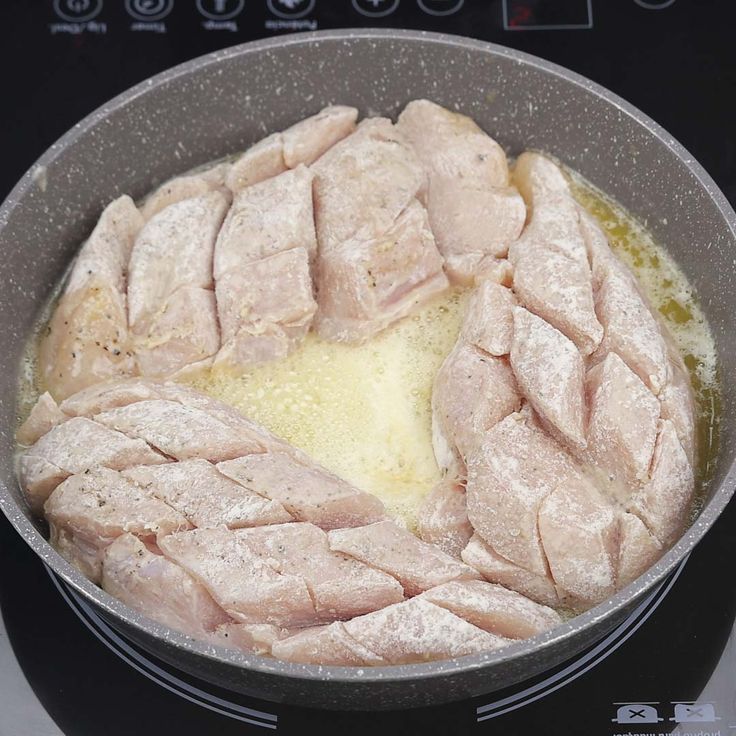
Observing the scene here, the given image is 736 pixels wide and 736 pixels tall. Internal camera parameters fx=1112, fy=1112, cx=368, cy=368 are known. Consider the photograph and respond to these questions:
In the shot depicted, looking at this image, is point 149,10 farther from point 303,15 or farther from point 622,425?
point 622,425

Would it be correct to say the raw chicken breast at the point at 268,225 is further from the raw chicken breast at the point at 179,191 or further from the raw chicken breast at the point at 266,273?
the raw chicken breast at the point at 179,191

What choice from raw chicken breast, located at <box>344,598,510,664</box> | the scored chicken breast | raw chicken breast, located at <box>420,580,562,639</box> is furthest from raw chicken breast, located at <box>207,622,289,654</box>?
raw chicken breast, located at <box>420,580,562,639</box>

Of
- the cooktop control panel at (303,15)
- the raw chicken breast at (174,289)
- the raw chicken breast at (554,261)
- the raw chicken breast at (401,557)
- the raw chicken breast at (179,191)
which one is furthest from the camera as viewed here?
the cooktop control panel at (303,15)

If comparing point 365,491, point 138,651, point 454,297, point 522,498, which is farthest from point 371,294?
point 138,651

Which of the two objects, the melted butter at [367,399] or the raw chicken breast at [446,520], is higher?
the melted butter at [367,399]

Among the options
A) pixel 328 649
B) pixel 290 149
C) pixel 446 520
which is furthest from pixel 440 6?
pixel 328 649

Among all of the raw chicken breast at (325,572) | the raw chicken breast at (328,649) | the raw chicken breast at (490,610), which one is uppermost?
the raw chicken breast at (325,572)

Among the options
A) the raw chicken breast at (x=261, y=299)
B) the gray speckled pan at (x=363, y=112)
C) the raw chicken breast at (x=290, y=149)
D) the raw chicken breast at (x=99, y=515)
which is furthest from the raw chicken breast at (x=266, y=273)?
the raw chicken breast at (x=99, y=515)

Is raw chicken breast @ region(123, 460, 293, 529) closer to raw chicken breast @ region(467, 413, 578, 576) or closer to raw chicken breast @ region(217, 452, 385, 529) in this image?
raw chicken breast @ region(217, 452, 385, 529)
